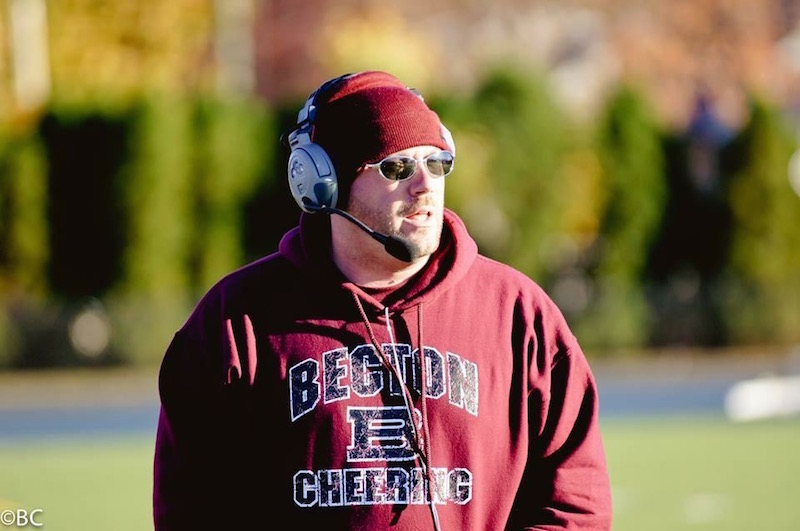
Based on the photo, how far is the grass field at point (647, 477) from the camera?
927 centimetres

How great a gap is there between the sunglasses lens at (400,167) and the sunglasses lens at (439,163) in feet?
0.12

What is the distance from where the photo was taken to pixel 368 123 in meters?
3.33

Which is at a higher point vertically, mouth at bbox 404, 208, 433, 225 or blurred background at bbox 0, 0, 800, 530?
blurred background at bbox 0, 0, 800, 530

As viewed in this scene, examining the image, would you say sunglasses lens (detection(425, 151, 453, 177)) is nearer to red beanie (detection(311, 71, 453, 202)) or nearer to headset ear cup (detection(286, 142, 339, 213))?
red beanie (detection(311, 71, 453, 202))

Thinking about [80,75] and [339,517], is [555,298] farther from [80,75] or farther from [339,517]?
[339,517]

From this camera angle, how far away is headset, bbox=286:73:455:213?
339 cm

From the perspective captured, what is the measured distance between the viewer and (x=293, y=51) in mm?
53938

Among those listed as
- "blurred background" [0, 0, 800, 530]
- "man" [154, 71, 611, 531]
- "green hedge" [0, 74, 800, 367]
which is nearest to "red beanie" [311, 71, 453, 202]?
"man" [154, 71, 611, 531]

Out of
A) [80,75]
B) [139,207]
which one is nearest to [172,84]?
[80,75]

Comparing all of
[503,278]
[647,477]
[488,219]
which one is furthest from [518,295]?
[488,219]

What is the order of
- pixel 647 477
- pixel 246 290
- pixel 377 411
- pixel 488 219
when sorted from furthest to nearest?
pixel 488 219 < pixel 647 477 < pixel 246 290 < pixel 377 411

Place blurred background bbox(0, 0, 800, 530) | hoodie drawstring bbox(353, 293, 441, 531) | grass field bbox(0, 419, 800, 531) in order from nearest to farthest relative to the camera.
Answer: hoodie drawstring bbox(353, 293, 441, 531), grass field bbox(0, 419, 800, 531), blurred background bbox(0, 0, 800, 530)

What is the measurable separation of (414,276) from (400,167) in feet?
0.81

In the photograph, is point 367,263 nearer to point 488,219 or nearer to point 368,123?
point 368,123
